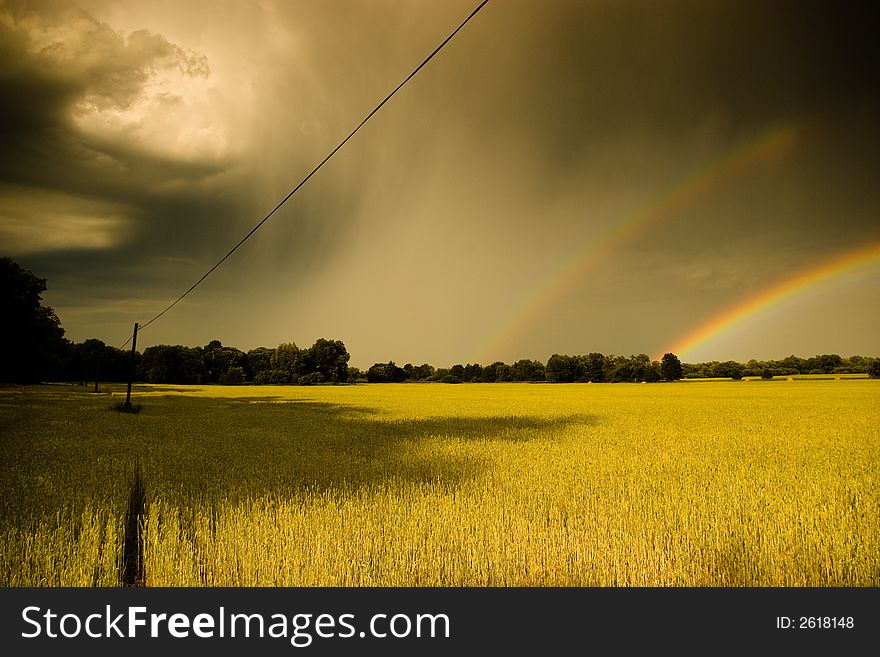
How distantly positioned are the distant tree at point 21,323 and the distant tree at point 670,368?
375 ft

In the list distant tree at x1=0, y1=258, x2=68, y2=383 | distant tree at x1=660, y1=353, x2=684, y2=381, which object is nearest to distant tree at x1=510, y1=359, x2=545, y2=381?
distant tree at x1=660, y1=353, x2=684, y2=381

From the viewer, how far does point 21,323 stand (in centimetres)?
4150

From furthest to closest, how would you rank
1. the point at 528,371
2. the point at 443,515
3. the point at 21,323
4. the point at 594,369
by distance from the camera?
the point at 528,371 → the point at 594,369 → the point at 21,323 → the point at 443,515

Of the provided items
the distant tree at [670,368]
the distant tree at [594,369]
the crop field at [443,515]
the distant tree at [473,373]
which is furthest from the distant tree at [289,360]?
the crop field at [443,515]

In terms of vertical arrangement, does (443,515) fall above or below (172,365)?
below

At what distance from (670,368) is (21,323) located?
4632 inches

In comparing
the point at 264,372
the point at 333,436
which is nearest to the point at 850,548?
the point at 333,436

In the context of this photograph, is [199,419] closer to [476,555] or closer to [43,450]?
[43,450]

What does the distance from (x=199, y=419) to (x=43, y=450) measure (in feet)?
39.4

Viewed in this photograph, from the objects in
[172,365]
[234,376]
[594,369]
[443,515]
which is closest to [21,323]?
[443,515]

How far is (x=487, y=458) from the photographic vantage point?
12523mm

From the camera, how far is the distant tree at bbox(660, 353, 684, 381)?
381 feet

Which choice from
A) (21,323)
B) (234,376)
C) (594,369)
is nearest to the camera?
(21,323)

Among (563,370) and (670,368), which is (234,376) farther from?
(670,368)
